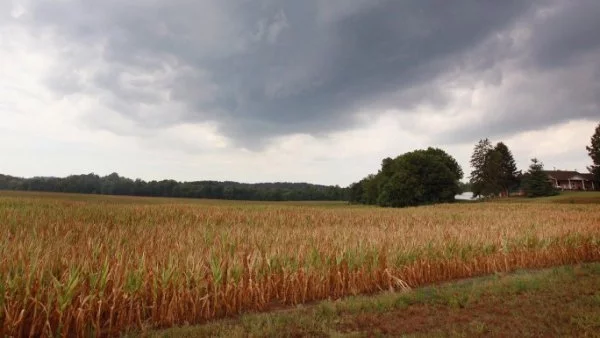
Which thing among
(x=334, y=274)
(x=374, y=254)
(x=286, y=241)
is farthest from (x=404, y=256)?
(x=286, y=241)

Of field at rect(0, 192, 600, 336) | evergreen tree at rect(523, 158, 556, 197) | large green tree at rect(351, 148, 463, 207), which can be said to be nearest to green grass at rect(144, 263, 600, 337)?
field at rect(0, 192, 600, 336)

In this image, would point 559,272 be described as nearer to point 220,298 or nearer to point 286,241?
point 286,241

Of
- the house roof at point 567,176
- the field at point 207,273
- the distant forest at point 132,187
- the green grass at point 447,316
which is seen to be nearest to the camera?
the green grass at point 447,316

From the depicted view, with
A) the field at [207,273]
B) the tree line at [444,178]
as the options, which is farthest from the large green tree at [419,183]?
the field at [207,273]

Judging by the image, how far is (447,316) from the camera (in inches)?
245

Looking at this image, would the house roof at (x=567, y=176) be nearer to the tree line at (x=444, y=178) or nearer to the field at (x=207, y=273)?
the tree line at (x=444, y=178)

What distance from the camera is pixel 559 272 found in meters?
9.36

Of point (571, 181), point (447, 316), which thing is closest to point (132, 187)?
point (447, 316)

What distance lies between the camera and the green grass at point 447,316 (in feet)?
17.6

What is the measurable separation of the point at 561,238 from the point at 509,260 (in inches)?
152

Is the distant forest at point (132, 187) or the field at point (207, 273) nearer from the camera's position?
the field at point (207, 273)

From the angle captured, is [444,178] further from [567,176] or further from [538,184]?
[567,176]

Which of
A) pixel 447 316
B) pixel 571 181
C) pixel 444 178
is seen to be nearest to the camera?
pixel 447 316

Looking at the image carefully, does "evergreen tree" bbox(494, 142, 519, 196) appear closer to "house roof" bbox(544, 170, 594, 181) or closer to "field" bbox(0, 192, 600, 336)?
"house roof" bbox(544, 170, 594, 181)
